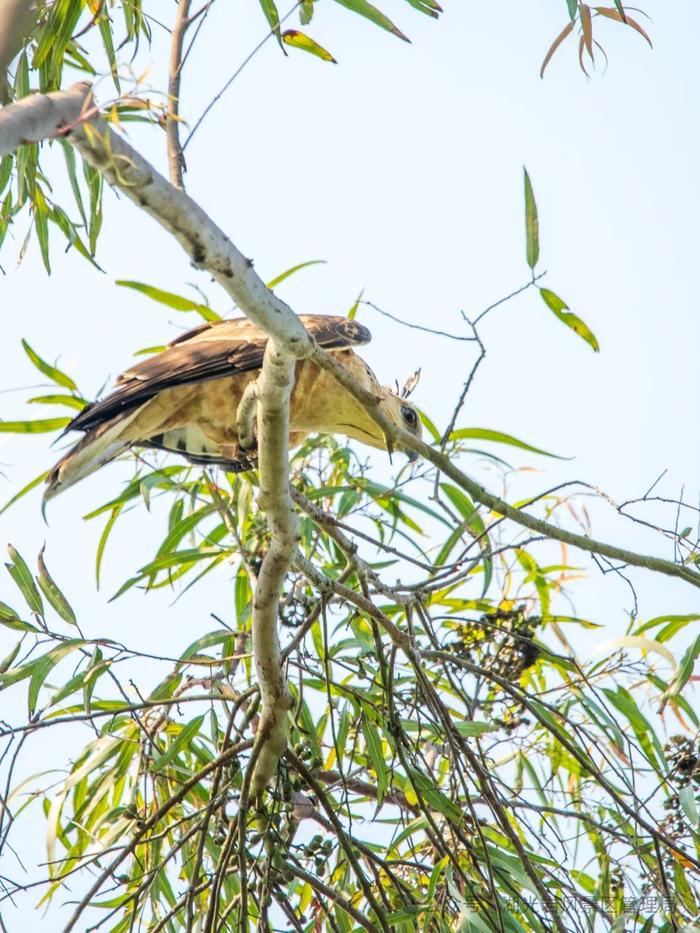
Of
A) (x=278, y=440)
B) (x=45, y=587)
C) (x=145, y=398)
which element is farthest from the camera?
(x=145, y=398)

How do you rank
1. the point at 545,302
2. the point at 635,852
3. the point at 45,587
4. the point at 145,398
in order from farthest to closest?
the point at 145,398
the point at 45,587
the point at 635,852
the point at 545,302

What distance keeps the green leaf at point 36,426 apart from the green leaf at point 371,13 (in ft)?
5.78

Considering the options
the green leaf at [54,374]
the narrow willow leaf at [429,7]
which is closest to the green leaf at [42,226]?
the green leaf at [54,374]

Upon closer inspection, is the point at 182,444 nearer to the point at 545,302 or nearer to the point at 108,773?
the point at 108,773

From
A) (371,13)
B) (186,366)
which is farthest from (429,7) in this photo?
(186,366)

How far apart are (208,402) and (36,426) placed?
68 centimetres

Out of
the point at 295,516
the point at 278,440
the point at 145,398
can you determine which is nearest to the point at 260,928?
the point at 295,516

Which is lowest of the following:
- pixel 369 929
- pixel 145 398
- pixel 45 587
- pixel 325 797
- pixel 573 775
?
pixel 369 929

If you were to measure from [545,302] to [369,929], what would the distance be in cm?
153

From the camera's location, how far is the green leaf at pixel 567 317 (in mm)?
2596

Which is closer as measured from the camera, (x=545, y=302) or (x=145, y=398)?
(x=545, y=302)

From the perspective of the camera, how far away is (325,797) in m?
2.66

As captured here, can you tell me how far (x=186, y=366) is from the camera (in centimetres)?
399

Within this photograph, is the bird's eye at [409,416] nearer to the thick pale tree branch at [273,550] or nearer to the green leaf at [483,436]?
the green leaf at [483,436]
